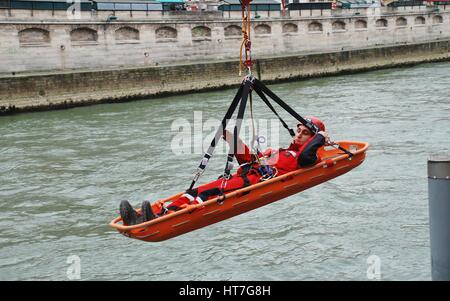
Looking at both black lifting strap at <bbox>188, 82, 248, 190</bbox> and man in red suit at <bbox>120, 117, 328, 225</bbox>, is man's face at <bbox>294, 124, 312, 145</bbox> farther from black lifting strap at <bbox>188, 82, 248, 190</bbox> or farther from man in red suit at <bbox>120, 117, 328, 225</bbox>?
black lifting strap at <bbox>188, 82, 248, 190</bbox>

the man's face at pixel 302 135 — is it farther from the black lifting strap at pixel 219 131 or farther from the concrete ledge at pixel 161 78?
the concrete ledge at pixel 161 78

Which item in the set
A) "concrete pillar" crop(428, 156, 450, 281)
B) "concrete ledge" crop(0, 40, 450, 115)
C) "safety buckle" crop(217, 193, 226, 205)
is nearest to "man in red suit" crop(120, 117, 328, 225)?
"safety buckle" crop(217, 193, 226, 205)

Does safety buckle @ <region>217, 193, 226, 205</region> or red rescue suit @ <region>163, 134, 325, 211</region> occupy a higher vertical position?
red rescue suit @ <region>163, 134, 325, 211</region>

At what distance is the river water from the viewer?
8297mm

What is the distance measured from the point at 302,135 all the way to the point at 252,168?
77cm

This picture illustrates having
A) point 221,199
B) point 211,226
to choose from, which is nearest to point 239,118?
point 221,199

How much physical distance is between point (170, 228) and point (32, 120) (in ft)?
52.2

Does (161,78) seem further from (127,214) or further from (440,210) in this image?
(440,210)

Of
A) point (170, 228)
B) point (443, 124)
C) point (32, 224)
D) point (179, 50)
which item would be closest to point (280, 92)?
point (179, 50)

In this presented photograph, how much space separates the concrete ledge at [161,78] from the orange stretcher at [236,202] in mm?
17276

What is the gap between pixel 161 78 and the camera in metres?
27.9

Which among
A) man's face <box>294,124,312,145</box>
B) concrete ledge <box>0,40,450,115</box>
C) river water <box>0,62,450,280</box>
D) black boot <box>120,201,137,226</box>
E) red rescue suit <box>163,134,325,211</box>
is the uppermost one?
concrete ledge <box>0,40,450,115</box>

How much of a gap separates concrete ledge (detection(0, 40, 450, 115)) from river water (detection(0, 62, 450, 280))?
4.32m
